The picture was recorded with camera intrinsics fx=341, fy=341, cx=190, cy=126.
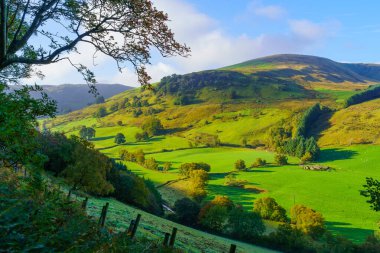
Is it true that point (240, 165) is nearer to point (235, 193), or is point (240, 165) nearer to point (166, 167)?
point (235, 193)

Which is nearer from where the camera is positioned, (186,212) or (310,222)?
(186,212)

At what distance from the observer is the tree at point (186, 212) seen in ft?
263

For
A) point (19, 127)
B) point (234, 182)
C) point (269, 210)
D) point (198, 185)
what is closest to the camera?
point (19, 127)

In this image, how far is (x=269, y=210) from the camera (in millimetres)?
92938

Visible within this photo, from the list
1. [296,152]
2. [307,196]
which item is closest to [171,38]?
[307,196]

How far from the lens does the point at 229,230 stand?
7869cm

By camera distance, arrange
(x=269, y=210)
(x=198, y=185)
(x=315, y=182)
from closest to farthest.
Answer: (x=269, y=210) < (x=198, y=185) < (x=315, y=182)

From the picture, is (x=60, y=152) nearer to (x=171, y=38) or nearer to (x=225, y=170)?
(x=171, y=38)

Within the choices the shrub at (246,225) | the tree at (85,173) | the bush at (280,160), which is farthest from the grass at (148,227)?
the bush at (280,160)

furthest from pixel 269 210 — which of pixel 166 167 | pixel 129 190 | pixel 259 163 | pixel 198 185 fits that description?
pixel 259 163

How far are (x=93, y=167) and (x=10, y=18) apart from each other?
34.0 metres

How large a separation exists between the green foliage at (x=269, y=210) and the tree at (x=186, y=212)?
19.2 m

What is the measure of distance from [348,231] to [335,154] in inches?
3291

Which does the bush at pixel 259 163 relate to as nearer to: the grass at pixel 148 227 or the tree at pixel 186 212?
the tree at pixel 186 212
